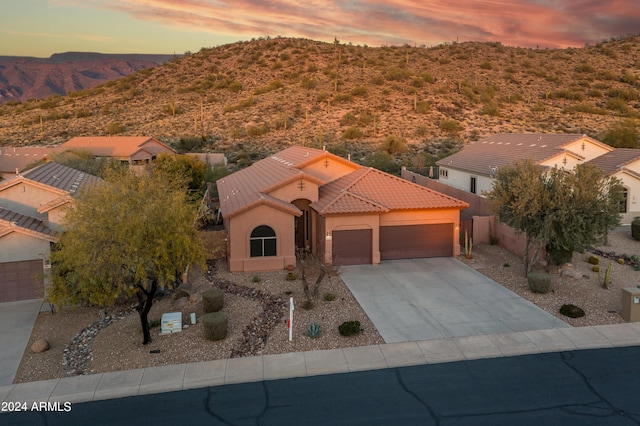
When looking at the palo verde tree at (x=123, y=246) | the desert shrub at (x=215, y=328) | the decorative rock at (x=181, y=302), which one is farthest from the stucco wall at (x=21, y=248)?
the desert shrub at (x=215, y=328)

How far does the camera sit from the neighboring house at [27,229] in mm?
19516

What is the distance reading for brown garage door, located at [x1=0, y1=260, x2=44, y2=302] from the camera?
19.8m

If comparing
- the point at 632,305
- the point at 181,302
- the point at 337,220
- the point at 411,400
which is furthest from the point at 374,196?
the point at 411,400

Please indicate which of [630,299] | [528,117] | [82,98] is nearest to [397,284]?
[630,299]

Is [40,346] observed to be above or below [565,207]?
below

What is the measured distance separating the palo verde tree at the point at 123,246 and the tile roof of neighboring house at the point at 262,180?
22.1ft

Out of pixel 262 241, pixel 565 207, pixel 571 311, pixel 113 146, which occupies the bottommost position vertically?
pixel 571 311

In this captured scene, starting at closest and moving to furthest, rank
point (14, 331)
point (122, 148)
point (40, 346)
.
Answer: point (40, 346) → point (14, 331) → point (122, 148)

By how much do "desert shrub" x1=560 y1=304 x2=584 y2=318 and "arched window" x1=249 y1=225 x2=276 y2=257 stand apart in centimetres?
1270

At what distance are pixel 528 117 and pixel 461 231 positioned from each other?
5223 centimetres

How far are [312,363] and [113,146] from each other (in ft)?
162

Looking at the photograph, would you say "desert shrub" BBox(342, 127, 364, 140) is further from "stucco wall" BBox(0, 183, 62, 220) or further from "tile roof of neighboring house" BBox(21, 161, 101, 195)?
"stucco wall" BBox(0, 183, 62, 220)

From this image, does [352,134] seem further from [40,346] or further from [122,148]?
[40,346]

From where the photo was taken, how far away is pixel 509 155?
117 feet
